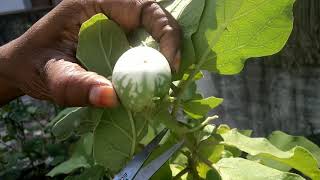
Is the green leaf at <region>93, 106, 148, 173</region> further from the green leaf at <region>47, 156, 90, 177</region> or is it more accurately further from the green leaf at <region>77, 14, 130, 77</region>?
the green leaf at <region>47, 156, 90, 177</region>

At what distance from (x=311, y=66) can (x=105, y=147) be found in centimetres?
98

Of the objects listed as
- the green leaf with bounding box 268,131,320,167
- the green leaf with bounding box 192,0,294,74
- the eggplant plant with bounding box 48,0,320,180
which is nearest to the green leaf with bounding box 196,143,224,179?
the eggplant plant with bounding box 48,0,320,180

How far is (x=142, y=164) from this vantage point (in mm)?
631

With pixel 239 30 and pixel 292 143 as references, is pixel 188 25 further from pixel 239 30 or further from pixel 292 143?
pixel 292 143

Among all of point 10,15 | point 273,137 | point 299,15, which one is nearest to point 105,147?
point 273,137

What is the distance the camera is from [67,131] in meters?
0.72

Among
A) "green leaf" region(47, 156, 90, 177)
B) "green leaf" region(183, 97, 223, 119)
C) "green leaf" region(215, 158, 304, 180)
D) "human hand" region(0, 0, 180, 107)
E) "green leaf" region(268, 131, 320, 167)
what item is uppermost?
"human hand" region(0, 0, 180, 107)

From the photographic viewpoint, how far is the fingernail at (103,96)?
555 mm

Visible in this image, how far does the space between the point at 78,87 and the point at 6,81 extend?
13.4 inches

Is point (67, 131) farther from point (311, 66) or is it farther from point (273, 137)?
point (311, 66)

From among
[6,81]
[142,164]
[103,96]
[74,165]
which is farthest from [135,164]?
[74,165]

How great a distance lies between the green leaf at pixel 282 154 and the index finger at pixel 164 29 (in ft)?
0.54

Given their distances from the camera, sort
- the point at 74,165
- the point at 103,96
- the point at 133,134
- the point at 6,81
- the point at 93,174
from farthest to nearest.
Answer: the point at 74,165 < the point at 6,81 < the point at 93,174 < the point at 133,134 < the point at 103,96

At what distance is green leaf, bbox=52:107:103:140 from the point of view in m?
0.69
